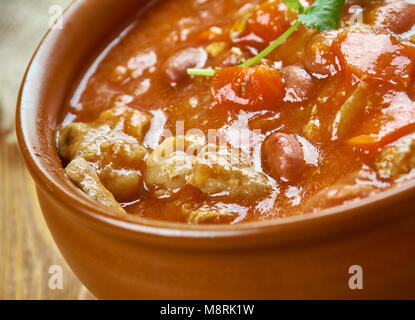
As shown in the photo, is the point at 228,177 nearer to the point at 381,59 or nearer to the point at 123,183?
the point at 123,183

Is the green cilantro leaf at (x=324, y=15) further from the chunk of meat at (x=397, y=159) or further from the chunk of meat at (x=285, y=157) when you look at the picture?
the chunk of meat at (x=397, y=159)

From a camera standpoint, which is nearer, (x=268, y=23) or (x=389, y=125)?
(x=389, y=125)

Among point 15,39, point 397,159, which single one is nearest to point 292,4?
point 397,159

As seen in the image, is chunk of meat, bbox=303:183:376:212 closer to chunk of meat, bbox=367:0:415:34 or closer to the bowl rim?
the bowl rim

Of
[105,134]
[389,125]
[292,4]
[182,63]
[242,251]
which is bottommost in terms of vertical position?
[242,251]

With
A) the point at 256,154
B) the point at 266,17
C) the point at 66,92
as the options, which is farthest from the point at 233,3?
the point at 256,154

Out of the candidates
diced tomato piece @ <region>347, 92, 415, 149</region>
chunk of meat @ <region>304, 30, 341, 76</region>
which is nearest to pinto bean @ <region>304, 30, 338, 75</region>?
chunk of meat @ <region>304, 30, 341, 76</region>
